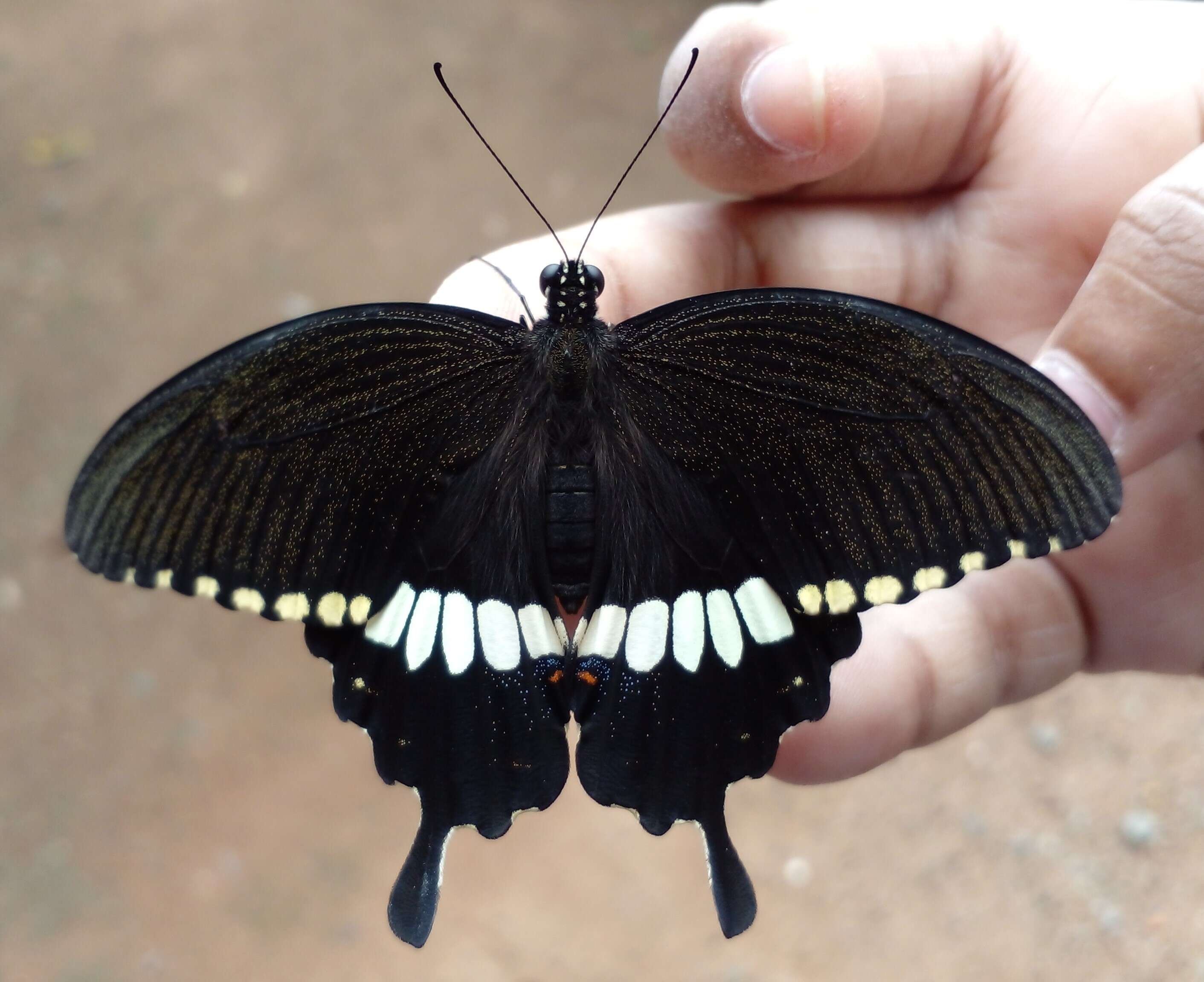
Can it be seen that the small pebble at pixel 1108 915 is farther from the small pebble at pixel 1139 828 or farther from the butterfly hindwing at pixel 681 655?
the butterfly hindwing at pixel 681 655

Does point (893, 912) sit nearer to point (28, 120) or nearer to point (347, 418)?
point (347, 418)

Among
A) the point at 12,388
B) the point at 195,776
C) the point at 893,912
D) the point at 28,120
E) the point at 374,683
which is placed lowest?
the point at 893,912

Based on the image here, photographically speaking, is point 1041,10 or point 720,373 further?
point 1041,10

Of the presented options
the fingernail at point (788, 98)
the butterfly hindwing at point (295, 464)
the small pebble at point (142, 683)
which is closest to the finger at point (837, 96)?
the fingernail at point (788, 98)

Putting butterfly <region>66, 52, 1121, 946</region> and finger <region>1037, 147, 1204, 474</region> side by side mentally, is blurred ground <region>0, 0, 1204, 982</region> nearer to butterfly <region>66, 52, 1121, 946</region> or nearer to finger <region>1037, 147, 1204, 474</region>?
butterfly <region>66, 52, 1121, 946</region>

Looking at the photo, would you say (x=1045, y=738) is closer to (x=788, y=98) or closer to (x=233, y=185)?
(x=788, y=98)

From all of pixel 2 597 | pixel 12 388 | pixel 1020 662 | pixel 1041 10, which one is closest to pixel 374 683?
pixel 1020 662
